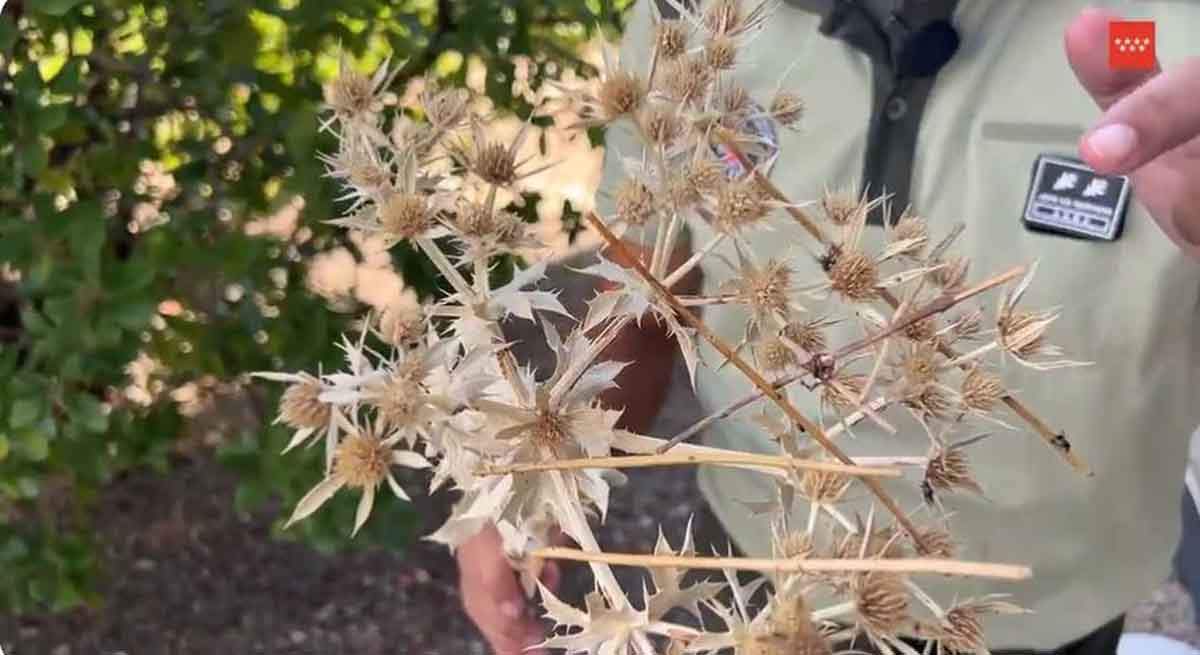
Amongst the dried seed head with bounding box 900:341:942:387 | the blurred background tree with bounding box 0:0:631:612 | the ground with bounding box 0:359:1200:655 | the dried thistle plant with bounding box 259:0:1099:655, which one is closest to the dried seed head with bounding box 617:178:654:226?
the dried thistle plant with bounding box 259:0:1099:655

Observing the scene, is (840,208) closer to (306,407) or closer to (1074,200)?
(306,407)

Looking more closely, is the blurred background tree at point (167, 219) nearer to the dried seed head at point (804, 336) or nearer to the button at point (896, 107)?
the button at point (896, 107)

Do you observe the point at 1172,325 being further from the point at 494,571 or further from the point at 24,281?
the point at 24,281

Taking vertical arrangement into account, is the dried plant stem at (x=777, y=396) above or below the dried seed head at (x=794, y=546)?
above

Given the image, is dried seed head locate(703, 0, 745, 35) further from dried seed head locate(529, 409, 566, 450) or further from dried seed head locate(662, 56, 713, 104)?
dried seed head locate(529, 409, 566, 450)

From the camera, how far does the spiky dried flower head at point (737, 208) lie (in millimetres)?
432

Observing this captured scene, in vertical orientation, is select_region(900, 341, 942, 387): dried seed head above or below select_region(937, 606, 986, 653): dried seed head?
above

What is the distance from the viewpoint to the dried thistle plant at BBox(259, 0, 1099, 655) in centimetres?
38

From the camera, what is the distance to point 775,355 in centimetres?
44

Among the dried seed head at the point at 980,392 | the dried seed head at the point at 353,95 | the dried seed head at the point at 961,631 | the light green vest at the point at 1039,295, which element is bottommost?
the light green vest at the point at 1039,295

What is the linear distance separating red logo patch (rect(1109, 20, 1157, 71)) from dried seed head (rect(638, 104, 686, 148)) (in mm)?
173

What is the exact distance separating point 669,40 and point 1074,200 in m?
0.44

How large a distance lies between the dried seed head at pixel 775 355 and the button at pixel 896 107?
46cm

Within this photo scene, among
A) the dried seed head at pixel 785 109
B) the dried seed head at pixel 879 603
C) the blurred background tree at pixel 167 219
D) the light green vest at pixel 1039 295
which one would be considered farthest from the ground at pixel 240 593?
the dried seed head at pixel 879 603
